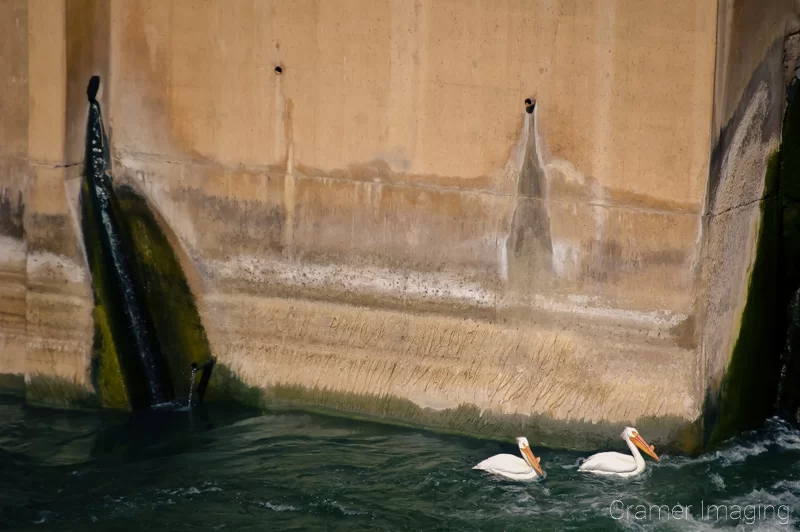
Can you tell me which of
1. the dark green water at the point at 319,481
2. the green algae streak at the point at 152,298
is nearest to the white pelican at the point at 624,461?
the dark green water at the point at 319,481

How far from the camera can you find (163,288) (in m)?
13.7

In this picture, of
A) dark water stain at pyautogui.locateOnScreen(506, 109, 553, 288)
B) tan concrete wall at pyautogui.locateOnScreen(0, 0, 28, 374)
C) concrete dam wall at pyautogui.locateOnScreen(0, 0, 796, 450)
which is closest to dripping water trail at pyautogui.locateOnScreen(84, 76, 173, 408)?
concrete dam wall at pyautogui.locateOnScreen(0, 0, 796, 450)

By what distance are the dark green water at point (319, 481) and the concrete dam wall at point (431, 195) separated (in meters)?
0.44

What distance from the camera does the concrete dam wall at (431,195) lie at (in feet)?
39.4

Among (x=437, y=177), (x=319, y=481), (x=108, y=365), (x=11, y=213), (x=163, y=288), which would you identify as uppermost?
(x=437, y=177)

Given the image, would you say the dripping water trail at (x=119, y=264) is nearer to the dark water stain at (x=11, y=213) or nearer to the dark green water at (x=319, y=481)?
the dark green water at (x=319, y=481)

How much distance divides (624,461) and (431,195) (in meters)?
3.34

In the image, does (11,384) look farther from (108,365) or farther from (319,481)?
(319,481)

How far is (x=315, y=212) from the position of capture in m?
13.2

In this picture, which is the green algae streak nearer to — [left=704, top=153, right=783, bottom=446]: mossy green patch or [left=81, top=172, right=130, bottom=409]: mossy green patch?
[left=81, top=172, right=130, bottom=409]: mossy green patch

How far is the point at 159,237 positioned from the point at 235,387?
187 centimetres

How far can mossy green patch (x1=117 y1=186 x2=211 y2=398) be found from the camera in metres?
13.7

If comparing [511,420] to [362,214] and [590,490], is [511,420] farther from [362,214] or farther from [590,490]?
[362,214]

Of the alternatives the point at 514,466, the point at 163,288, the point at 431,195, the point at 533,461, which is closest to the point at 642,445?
the point at 533,461
